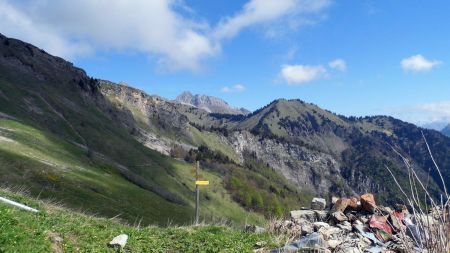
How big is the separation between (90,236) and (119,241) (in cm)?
115

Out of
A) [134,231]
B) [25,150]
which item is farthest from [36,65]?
[134,231]

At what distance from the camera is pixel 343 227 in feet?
61.5

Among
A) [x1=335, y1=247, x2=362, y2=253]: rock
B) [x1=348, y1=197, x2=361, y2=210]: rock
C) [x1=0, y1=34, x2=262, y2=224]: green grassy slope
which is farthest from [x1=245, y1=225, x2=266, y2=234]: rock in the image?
[x1=335, y1=247, x2=362, y2=253]: rock

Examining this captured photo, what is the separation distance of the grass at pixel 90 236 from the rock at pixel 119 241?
0.21 metres

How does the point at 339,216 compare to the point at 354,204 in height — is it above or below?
below

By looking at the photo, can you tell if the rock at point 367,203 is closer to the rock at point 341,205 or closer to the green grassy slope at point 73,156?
the rock at point 341,205

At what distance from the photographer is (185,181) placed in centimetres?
17800

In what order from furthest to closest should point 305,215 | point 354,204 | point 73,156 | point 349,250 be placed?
point 73,156
point 305,215
point 354,204
point 349,250

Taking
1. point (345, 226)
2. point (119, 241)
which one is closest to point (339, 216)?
point (345, 226)

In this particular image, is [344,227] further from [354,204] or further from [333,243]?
[333,243]

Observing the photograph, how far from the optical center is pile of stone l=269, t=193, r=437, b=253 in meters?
15.1

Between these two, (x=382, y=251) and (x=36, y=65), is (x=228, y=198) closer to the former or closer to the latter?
(x=36, y=65)

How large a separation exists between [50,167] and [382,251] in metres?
56.6

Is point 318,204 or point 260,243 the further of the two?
point 318,204
